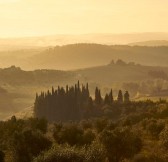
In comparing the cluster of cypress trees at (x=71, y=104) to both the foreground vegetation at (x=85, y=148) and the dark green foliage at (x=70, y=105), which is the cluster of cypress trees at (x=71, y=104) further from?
the foreground vegetation at (x=85, y=148)

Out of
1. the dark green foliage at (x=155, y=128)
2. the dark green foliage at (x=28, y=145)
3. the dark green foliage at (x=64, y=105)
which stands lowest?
the dark green foliage at (x=64, y=105)

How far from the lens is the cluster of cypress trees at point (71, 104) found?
16625 centimetres

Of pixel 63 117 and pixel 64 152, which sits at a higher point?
pixel 64 152

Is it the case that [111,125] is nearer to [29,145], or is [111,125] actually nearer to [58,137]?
[58,137]

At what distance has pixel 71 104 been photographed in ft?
568

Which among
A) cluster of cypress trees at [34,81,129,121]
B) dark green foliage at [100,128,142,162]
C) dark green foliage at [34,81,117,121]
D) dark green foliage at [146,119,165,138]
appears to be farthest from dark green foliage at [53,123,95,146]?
cluster of cypress trees at [34,81,129,121]

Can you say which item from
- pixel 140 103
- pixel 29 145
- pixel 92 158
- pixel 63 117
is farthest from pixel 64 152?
pixel 63 117

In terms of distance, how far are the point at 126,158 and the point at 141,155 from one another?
2.93 m

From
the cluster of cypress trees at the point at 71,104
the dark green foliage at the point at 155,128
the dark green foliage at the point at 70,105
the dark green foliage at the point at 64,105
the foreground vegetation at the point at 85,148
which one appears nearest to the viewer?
the foreground vegetation at the point at 85,148

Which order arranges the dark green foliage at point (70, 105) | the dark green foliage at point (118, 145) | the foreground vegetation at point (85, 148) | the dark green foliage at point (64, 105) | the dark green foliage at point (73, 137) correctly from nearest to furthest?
1. the foreground vegetation at point (85, 148)
2. the dark green foliage at point (118, 145)
3. the dark green foliage at point (73, 137)
4. the dark green foliage at point (70, 105)
5. the dark green foliage at point (64, 105)

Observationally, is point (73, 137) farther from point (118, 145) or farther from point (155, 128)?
point (155, 128)

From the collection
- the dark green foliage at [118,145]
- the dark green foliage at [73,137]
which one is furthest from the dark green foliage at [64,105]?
the dark green foliage at [118,145]

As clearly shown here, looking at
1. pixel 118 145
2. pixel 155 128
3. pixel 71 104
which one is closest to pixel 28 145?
pixel 118 145

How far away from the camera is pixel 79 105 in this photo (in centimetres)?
17225
